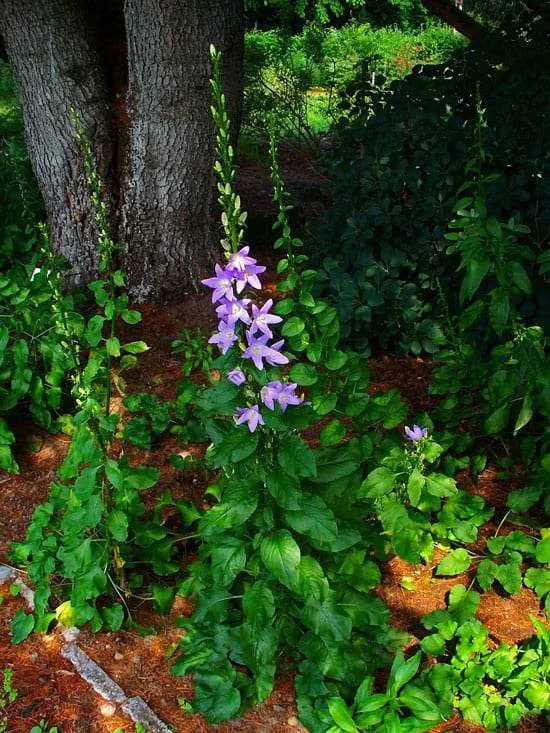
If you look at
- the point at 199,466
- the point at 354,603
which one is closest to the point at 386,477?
the point at 354,603

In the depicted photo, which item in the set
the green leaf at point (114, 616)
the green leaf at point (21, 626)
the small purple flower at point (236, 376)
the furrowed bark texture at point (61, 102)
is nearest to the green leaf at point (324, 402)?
the small purple flower at point (236, 376)

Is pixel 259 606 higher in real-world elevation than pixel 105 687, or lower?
higher

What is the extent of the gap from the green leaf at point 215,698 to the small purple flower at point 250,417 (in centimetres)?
98

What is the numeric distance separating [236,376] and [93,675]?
1.35 m

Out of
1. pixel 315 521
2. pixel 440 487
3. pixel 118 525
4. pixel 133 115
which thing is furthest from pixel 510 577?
pixel 133 115

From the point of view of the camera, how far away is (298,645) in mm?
2422

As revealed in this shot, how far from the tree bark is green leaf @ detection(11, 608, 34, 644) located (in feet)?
14.1

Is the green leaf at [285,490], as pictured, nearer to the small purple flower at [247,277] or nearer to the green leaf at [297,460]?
the green leaf at [297,460]

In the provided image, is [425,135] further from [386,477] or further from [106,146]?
[386,477]

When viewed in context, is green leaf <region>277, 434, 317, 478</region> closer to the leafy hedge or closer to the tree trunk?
the leafy hedge

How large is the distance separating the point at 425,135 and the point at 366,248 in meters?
0.66

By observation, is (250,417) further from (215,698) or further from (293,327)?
(215,698)

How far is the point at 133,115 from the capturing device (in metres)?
4.34

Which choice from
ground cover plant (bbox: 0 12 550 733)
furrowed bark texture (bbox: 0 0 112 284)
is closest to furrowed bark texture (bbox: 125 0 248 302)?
furrowed bark texture (bbox: 0 0 112 284)
